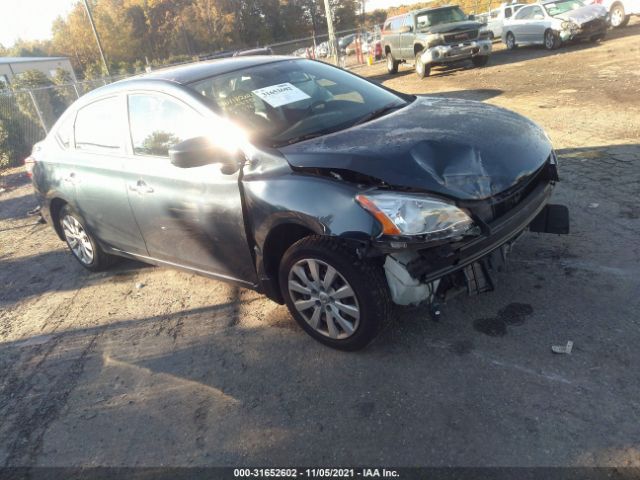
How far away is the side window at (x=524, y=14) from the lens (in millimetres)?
16609

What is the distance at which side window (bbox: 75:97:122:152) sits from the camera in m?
4.07

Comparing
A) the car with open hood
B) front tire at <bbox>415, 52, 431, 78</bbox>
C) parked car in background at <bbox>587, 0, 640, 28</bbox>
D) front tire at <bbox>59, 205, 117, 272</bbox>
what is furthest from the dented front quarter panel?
parked car in background at <bbox>587, 0, 640, 28</bbox>

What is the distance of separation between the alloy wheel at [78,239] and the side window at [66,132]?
2.40 ft

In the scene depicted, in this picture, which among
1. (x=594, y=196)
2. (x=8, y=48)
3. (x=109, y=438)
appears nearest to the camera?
(x=109, y=438)

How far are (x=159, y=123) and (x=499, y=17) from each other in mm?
20997

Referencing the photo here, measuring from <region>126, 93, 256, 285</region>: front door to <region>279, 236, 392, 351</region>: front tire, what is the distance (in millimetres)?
422

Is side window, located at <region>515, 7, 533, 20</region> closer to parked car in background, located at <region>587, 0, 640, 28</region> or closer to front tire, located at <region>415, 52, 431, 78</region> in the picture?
parked car in background, located at <region>587, 0, 640, 28</region>

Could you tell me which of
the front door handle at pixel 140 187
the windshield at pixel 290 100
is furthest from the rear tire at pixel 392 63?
the front door handle at pixel 140 187

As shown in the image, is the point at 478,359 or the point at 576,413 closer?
the point at 576,413

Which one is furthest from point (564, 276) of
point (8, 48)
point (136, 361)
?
point (8, 48)

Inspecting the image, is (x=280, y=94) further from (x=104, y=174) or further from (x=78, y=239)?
(x=78, y=239)

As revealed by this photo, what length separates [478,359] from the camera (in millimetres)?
2883

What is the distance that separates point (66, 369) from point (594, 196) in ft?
15.6

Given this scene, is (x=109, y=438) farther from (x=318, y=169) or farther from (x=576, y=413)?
(x=576, y=413)
